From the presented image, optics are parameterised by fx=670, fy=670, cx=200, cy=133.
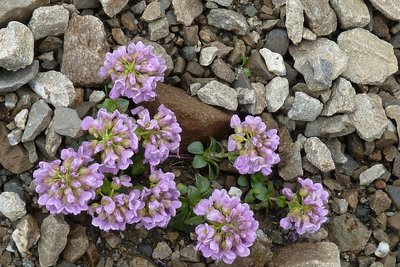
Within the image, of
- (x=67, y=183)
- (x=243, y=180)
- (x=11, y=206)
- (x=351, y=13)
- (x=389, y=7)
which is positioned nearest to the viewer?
(x=67, y=183)

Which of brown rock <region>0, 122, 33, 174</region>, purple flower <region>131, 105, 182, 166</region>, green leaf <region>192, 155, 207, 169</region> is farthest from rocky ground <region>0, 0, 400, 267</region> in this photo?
purple flower <region>131, 105, 182, 166</region>

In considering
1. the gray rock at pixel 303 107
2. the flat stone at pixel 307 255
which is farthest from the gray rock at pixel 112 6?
the flat stone at pixel 307 255

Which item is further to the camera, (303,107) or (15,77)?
(303,107)

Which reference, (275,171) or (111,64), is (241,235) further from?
(111,64)

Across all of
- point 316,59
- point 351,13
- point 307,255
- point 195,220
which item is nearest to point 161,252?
point 195,220

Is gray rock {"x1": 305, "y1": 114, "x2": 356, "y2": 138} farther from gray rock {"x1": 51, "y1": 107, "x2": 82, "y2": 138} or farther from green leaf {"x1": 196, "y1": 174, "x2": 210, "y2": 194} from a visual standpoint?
gray rock {"x1": 51, "y1": 107, "x2": 82, "y2": 138}

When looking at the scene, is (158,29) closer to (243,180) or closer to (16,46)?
(16,46)

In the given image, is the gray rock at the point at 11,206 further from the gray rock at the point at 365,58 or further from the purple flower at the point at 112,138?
the gray rock at the point at 365,58
